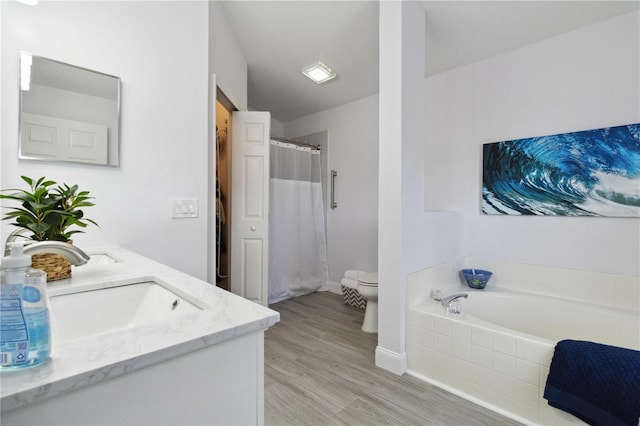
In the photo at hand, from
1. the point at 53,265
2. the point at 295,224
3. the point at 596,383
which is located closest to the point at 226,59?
the point at 295,224

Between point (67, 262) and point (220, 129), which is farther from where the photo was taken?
point (220, 129)

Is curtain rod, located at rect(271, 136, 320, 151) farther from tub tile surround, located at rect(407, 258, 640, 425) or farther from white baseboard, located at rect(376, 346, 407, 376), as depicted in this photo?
white baseboard, located at rect(376, 346, 407, 376)

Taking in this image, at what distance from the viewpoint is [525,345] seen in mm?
1543

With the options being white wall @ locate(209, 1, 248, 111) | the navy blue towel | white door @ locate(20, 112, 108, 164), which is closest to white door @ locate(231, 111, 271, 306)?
white wall @ locate(209, 1, 248, 111)

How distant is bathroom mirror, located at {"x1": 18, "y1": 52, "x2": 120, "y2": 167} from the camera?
139cm

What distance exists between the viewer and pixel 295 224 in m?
3.65

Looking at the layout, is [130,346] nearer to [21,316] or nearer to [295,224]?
[21,316]

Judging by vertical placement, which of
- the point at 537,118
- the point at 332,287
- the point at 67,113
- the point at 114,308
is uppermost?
the point at 537,118

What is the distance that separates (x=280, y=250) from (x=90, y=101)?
91.4 inches

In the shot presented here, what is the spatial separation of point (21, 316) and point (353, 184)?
3379 millimetres

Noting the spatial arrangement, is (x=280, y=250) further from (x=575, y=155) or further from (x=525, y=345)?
(x=575, y=155)

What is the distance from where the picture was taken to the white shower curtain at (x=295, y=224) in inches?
135

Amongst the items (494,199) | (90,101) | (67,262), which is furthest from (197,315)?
(494,199)

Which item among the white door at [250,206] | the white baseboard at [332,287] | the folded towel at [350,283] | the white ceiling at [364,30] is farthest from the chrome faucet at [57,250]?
the white baseboard at [332,287]
